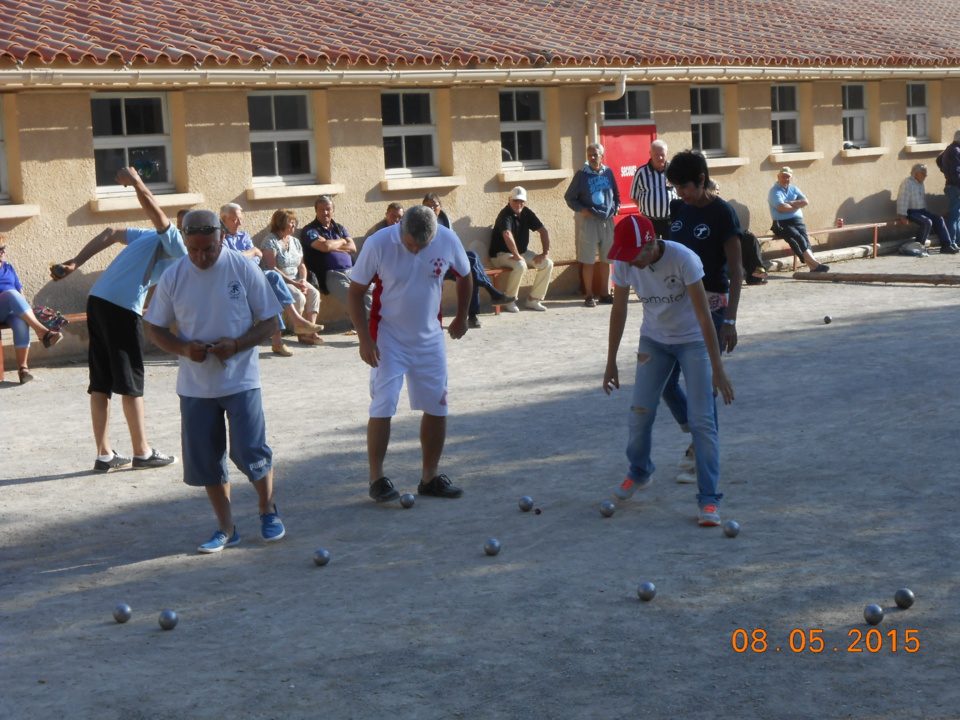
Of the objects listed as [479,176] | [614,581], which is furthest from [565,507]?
[479,176]

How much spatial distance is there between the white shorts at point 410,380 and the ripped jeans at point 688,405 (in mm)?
1204

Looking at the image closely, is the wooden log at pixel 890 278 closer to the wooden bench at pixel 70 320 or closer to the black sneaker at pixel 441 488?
the wooden bench at pixel 70 320

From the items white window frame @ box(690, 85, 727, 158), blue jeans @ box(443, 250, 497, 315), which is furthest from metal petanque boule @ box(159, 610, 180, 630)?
white window frame @ box(690, 85, 727, 158)

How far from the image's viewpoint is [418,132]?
16.7 meters

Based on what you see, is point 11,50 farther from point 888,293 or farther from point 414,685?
point 888,293

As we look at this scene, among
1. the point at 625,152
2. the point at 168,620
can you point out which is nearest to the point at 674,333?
the point at 168,620

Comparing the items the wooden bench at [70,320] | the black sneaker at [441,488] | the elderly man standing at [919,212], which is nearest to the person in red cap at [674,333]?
the black sneaker at [441,488]

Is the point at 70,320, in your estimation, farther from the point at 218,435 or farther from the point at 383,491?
the point at 218,435

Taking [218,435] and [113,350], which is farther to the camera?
[113,350]

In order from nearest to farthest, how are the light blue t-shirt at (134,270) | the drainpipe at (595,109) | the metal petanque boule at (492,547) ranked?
the metal petanque boule at (492,547), the light blue t-shirt at (134,270), the drainpipe at (595,109)

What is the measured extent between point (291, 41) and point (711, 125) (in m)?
8.04

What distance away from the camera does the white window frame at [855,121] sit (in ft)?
75.6

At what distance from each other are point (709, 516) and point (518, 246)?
10242 millimetres

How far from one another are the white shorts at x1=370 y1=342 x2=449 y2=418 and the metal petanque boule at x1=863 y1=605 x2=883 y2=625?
3.19 meters
